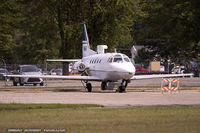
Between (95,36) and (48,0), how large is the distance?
7369mm

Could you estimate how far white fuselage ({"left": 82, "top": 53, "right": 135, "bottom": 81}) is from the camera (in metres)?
32.6

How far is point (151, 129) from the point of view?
12.7 meters

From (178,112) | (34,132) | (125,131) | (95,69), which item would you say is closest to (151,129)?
(125,131)

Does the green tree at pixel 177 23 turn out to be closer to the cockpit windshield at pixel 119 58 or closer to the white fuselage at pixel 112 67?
the cockpit windshield at pixel 119 58

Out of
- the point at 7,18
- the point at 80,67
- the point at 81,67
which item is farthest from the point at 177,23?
the point at 7,18

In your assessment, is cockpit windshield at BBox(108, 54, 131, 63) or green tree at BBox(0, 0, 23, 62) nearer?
cockpit windshield at BBox(108, 54, 131, 63)

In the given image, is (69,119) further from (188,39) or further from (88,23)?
(88,23)

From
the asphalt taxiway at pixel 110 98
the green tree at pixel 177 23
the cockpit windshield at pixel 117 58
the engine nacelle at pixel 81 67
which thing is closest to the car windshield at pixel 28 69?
the engine nacelle at pixel 81 67

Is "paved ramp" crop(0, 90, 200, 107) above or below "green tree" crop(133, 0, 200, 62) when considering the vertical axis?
below

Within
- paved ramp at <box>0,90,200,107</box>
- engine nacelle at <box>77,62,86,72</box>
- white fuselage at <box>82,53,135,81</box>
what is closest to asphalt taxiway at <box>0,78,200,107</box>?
paved ramp at <box>0,90,200,107</box>

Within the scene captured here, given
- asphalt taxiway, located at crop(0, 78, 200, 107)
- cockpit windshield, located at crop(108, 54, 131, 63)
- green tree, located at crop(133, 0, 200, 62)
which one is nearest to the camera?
asphalt taxiway, located at crop(0, 78, 200, 107)

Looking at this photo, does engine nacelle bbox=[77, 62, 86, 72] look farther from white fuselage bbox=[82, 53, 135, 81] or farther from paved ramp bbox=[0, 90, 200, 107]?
paved ramp bbox=[0, 90, 200, 107]

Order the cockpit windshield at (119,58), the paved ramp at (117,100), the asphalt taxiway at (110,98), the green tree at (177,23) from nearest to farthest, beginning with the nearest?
the paved ramp at (117,100), the asphalt taxiway at (110,98), the green tree at (177,23), the cockpit windshield at (119,58)

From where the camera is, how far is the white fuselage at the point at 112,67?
32.6 metres
